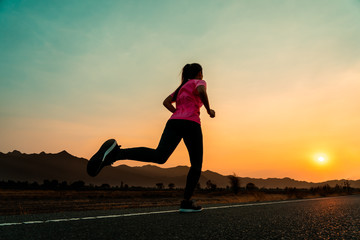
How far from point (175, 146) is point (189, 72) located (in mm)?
1112

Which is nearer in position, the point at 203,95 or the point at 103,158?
the point at 103,158

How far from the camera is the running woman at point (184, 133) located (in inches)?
140

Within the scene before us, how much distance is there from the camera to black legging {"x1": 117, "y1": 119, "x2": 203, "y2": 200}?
3605mm

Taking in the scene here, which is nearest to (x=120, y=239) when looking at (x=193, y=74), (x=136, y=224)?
(x=136, y=224)

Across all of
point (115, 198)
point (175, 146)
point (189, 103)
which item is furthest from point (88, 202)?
point (189, 103)

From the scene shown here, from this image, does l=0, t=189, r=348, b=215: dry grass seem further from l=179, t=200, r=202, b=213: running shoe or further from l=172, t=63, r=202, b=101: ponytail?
l=172, t=63, r=202, b=101: ponytail

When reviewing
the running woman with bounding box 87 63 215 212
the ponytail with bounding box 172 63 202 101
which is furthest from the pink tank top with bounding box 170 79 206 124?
the ponytail with bounding box 172 63 202 101

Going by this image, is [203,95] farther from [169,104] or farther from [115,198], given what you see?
[115,198]

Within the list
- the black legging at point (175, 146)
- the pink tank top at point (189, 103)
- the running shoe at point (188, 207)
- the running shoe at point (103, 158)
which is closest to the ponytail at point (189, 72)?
the pink tank top at point (189, 103)

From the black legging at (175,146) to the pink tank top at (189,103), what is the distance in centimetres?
8

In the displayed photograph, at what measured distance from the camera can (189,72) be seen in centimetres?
423

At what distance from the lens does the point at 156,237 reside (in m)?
2.27

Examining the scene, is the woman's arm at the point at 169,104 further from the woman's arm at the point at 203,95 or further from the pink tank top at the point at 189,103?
the woman's arm at the point at 203,95

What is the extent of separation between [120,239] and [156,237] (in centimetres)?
27
